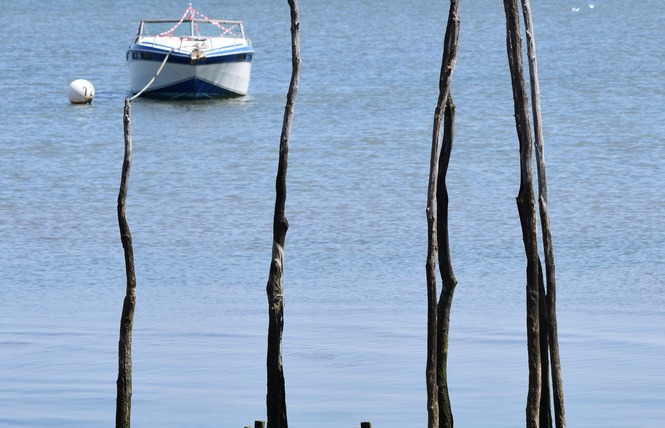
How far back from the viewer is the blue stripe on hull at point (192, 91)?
43.7 m

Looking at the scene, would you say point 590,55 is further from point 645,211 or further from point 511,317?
point 511,317

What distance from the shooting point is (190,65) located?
43.0m

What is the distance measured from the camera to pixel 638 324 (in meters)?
16.0

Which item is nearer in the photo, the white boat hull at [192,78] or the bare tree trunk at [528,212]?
the bare tree trunk at [528,212]

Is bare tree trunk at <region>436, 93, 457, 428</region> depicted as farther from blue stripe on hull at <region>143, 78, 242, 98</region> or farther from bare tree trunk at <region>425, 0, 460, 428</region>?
blue stripe on hull at <region>143, 78, 242, 98</region>

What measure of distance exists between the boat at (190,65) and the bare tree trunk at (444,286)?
31142 millimetres

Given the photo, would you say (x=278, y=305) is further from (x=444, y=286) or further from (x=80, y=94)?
(x=80, y=94)

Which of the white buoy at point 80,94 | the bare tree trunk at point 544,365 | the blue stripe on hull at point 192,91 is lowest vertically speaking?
the white buoy at point 80,94

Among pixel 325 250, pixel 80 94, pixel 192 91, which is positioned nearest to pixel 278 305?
pixel 325 250

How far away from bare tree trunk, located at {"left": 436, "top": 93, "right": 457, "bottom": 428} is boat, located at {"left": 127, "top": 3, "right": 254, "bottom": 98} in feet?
102

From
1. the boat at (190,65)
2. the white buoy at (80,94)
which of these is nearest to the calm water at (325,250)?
the boat at (190,65)

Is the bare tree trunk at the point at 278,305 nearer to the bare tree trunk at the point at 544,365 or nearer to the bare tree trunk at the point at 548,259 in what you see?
the bare tree trunk at the point at 548,259

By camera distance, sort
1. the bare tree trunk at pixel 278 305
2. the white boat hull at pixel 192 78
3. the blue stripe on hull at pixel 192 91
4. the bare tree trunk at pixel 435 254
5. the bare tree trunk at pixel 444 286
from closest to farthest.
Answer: the bare tree trunk at pixel 435 254, the bare tree trunk at pixel 278 305, the bare tree trunk at pixel 444 286, the white boat hull at pixel 192 78, the blue stripe on hull at pixel 192 91

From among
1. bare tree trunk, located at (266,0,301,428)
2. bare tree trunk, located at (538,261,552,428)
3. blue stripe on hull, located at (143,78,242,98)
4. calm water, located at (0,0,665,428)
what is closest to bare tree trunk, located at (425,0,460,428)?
bare tree trunk, located at (538,261,552,428)
